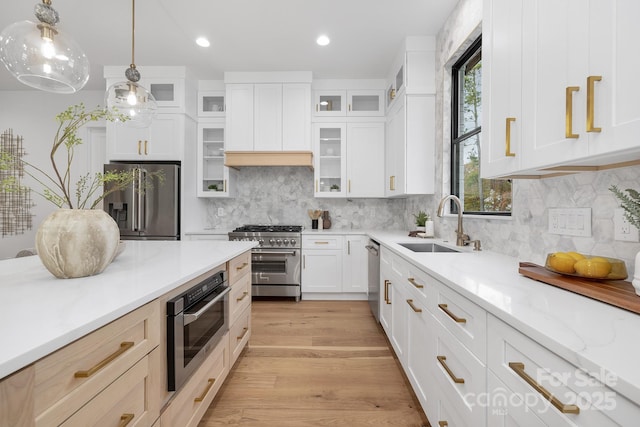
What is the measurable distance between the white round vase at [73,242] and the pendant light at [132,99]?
108 cm

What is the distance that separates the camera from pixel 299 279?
3623mm

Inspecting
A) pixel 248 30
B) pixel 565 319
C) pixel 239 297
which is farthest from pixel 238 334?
pixel 248 30

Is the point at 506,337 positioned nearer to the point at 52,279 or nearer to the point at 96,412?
the point at 96,412

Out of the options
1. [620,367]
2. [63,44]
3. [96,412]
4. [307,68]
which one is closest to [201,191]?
[307,68]

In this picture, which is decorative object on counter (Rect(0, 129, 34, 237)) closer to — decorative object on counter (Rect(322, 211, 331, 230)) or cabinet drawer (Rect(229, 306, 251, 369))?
cabinet drawer (Rect(229, 306, 251, 369))

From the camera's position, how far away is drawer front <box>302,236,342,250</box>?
144 inches

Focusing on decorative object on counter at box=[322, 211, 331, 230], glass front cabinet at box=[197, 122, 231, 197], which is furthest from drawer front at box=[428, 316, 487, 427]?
glass front cabinet at box=[197, 122, 231, 197]

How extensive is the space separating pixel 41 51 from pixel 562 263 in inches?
94.8

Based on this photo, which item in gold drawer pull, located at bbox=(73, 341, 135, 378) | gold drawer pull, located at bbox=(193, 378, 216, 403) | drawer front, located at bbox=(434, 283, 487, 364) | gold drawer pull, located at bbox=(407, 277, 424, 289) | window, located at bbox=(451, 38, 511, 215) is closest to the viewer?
gold drawer pull, located at bbox=(73, 341, 135, 378)

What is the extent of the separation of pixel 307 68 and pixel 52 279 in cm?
338

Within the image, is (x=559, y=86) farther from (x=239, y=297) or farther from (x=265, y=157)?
(x=265, y=157)

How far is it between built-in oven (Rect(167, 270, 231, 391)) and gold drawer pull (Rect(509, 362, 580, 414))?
1.18 meters

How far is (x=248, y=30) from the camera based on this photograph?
285cm

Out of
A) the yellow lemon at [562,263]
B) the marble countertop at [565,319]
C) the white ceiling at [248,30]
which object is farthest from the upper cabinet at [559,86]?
the white ceiling at [248,30]
